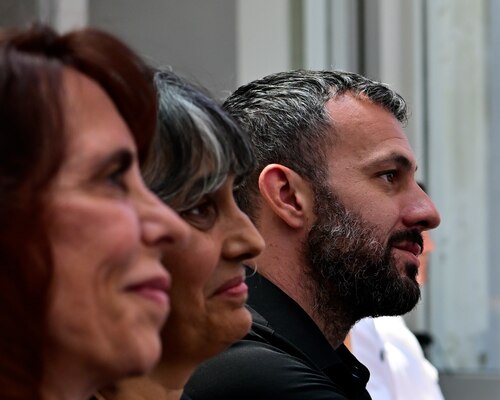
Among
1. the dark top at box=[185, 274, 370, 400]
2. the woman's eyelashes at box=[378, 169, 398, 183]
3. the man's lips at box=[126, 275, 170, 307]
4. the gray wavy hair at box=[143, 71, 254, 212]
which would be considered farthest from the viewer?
the woman's eyelashes at box=[378, 169, 398, 183]

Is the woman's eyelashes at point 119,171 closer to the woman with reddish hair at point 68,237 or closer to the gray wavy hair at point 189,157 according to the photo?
the woman with reddish hair at point 68,237

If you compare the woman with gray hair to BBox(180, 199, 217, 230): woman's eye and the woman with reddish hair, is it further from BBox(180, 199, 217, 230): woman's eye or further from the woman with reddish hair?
the woman with reddish hair

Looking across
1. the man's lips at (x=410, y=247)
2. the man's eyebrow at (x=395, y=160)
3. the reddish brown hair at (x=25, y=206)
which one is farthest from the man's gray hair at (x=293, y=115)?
the reddish brown hair at (x=25, y=206)

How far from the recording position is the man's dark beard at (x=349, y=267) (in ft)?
10.1

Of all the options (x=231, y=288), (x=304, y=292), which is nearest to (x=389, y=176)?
(x=304, y=292)

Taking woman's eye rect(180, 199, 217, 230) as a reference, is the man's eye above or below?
below

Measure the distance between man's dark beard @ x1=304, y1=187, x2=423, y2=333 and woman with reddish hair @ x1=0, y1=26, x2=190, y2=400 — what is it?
1328 millimetres

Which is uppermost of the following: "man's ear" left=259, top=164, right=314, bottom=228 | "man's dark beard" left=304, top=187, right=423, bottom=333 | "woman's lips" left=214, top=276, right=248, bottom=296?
"woman's lips" left=214, top=276, right=248, bottom=296

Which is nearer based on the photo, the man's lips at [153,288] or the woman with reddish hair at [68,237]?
the woman with reddish hair at [68,237]

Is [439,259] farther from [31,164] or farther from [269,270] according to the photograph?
[31,164]

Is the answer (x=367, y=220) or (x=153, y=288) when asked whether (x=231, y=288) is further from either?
(x=367, y=220)

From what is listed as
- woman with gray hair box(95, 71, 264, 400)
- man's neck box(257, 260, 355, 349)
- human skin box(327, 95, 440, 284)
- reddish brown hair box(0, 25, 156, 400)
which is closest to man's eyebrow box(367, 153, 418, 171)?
human skin box(327, 95, 440, 284)

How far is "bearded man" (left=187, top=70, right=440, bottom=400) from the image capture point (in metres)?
3.06

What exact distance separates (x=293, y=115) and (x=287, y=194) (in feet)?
0.66
